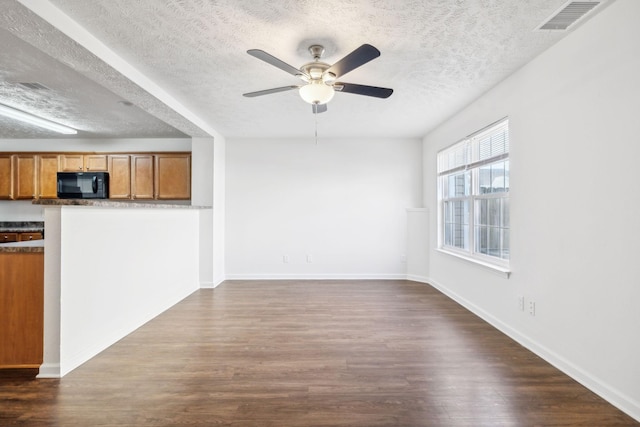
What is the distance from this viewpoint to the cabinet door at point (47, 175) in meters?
5.24

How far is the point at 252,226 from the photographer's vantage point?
17.9 ft

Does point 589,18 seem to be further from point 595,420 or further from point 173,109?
point 173,109

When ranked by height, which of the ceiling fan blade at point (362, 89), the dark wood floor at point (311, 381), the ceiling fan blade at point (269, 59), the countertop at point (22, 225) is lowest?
the dark wood floor at point (311, 381)

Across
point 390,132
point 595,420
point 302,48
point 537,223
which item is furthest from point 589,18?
point 390,132

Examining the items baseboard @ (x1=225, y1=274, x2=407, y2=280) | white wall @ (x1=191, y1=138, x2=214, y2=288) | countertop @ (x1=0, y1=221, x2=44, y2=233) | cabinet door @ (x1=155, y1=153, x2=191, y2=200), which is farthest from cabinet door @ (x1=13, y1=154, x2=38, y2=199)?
baseboard @ (x1=225, y1=274, x2=407, y2=280)

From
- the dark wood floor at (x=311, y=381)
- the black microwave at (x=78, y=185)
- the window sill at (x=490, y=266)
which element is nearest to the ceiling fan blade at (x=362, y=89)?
the window sill at (x=490, y=266)

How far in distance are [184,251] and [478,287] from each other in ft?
12.8

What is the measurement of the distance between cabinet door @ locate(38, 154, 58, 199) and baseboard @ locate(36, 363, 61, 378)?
13.8 feet

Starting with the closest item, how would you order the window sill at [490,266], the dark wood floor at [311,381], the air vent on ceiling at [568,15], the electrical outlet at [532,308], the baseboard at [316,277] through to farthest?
the dark wood floor at [311,381] → the air vent on ceiling at [568,15] → the electrical outlet at [532,308] → the window sill at [490,266] → the baseboard at [316,277]

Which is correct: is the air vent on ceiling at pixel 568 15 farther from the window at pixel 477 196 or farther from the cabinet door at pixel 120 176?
the cabinet door at pixel 120 176

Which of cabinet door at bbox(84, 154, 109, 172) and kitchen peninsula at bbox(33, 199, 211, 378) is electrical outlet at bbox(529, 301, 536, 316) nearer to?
kitchen peninsula at bbox(33, 199, 211, 378)

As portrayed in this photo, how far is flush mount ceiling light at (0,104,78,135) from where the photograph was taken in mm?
3826

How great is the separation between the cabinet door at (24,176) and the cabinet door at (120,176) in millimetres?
1291

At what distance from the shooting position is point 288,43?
238 centimetres
